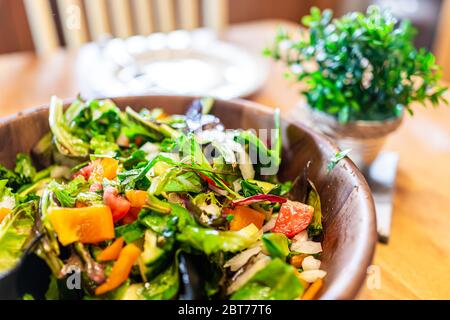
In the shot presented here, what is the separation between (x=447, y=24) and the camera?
265cm

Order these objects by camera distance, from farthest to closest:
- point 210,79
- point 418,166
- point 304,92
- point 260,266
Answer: point 210,79, point 418,166, point 304,92, point 260,266

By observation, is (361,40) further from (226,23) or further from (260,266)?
(226,23)

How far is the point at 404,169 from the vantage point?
1252mm

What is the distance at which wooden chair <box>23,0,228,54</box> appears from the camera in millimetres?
2535

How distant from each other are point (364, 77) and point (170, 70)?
0.84 metres

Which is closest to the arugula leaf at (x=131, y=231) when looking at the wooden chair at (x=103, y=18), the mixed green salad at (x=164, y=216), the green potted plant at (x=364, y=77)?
the mixed green salad at (x=164, y=216)

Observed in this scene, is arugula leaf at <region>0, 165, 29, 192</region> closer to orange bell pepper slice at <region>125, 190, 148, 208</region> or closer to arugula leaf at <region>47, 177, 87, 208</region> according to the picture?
arugula leaf at <region>47, 177, 87, 208</region>

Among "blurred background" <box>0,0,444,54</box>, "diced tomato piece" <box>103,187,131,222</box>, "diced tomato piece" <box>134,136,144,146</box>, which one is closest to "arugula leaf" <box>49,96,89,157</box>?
"diced tomato piece" <box>134,136,144,146</box>

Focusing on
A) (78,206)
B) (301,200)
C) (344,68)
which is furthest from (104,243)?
(344,68)

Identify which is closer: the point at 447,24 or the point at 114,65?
the point at 114,65

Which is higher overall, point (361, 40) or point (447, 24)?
point (361, 40)
